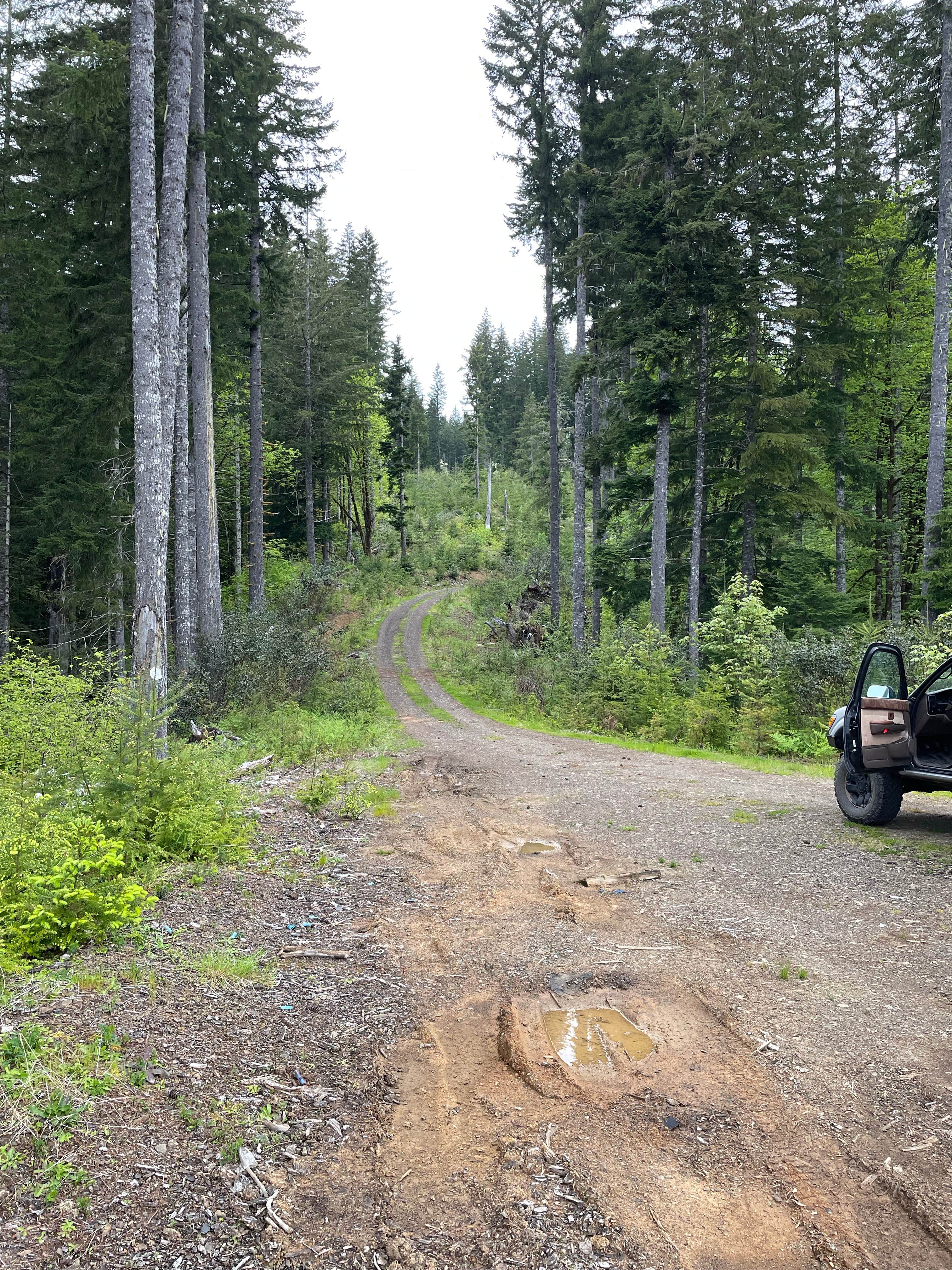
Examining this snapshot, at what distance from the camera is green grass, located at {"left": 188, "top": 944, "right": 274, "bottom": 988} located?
4.43m

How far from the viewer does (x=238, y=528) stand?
1299 inches

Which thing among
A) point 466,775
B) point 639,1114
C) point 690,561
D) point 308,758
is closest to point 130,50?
point 308,758

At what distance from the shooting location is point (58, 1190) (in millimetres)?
2674

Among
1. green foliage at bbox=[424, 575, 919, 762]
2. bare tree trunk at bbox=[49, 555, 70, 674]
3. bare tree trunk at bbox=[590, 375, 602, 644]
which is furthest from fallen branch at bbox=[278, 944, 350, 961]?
bare tree trunk at bbox=[590, 375, 602, 644]

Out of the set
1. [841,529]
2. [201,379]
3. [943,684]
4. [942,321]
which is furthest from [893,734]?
[841,529]

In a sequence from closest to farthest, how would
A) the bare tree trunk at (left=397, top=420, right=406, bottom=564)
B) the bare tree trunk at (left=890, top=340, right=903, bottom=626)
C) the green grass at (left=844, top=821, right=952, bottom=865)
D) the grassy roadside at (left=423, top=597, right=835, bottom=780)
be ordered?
the green grass at (left=844, top=821, right=952, bottom=865) < the grassy roadside at (left=423, top=597, right=835, bottom=780) < the bare tree trunk at (left=890, top=340, right=903, bottom=626) < the bare tree trunk at (left=397, top=420, right=406, bottom=564)

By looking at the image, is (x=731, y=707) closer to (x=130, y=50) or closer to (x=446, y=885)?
(x=446, y=885)

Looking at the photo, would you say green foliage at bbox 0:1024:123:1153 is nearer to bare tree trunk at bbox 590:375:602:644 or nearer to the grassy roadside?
the grassy roadside

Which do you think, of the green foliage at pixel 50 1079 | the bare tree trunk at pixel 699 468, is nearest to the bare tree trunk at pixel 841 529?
the bare tree trunk at pixel 699 468

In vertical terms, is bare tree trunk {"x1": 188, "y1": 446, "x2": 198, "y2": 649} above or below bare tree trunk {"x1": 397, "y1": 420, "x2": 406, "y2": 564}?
below

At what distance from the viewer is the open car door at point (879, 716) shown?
23.1ft

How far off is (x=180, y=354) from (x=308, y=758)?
29.4 ft

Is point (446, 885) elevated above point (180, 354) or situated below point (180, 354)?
below

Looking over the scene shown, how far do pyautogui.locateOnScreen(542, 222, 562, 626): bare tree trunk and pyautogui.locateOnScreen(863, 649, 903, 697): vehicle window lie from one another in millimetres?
19121
